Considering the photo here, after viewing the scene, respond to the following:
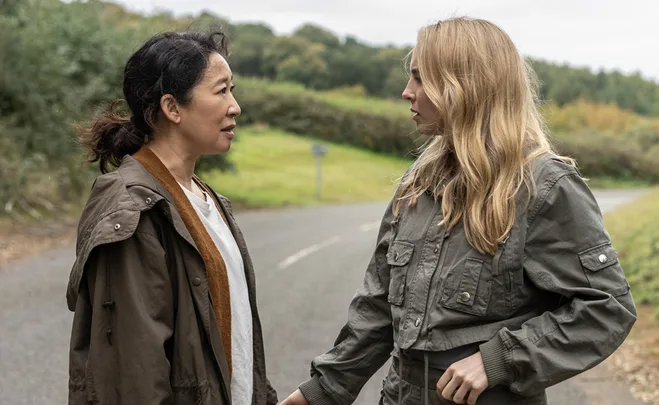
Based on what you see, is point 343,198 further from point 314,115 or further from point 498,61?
point 498,61

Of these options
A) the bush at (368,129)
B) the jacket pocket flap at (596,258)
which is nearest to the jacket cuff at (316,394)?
the jacket pocket flap at (596,258)

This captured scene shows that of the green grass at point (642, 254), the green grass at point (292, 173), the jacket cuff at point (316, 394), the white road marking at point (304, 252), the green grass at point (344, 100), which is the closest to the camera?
the jacket cuff at point (316, 394)

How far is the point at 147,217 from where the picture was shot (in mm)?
2473

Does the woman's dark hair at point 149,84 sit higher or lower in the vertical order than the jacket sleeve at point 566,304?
higher

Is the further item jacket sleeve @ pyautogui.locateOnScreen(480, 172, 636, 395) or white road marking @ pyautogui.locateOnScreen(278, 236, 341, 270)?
white road marking @ pyautogui.locateOnScreen(278, 236, 341, 270)

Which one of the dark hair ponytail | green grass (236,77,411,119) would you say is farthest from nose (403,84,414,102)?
green grass (236,77,411,119)

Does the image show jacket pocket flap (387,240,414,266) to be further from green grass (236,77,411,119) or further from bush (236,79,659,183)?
green grass (236,77,411,119)

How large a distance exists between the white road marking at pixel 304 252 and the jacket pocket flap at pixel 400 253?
10070 mm

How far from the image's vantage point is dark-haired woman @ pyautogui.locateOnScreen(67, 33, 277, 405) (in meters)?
2.39

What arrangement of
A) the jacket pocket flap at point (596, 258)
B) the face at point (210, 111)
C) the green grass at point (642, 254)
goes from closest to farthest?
the jacket pocket flap at point (596, 258), the face at point (210, 111), the green grass at point (642, 254)

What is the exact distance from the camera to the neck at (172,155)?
278 cm

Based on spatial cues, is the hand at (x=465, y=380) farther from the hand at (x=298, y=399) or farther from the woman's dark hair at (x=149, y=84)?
the woman's dark hair at (x=149, y=84)

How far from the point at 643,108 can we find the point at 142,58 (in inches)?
3284

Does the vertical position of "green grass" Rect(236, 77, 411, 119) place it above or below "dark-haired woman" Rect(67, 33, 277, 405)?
below
